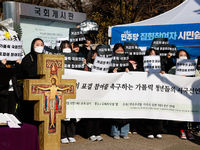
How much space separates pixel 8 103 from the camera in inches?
205

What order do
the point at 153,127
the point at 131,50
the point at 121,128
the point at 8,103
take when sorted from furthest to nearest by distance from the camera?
the point at 131,50 → the point at 153,127 → the point at 121,128 → the point at 8,103

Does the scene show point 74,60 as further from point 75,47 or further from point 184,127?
point 184,127

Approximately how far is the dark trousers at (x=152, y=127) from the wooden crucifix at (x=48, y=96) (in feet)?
10.7

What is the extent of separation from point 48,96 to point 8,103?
76.6 inches

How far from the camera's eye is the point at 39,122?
3.61 meters

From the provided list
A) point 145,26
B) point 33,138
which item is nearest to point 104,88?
point 33,138

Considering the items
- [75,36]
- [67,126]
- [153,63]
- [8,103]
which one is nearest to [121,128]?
[67,126]

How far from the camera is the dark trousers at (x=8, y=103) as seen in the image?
16.5 feet

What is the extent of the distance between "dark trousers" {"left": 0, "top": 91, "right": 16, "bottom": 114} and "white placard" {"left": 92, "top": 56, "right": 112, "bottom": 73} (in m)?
1.63

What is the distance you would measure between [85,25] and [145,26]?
2088 millimetres

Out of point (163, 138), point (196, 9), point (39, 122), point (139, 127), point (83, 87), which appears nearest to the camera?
point (39, 122)

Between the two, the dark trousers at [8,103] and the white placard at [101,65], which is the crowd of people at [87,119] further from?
the white placard at [101,65]

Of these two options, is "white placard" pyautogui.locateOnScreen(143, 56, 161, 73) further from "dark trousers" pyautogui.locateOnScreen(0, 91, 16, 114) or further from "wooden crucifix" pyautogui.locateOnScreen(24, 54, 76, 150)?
"wooden crucifix" pyautogui.locateOnScreen(24, 54, 76, 150)

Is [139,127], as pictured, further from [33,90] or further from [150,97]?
[33,90]
